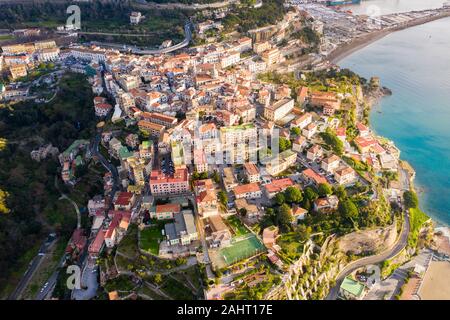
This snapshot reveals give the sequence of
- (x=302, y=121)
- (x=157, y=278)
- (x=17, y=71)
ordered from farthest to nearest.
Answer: (x=17, y=71), (x=302, y=121), (x=157, y=278)

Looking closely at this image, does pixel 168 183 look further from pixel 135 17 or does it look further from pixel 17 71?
pixel 135 17

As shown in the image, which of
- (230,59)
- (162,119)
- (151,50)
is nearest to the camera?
(162,119)

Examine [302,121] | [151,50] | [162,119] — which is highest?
Answer: [151,50]

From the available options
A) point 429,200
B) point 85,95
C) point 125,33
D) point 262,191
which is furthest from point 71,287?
point 125,33

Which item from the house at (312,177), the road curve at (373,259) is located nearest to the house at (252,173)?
the house at (312,177)

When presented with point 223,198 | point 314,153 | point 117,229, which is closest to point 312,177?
point 314,153

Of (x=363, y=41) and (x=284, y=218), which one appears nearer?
(x=284, y=218)
